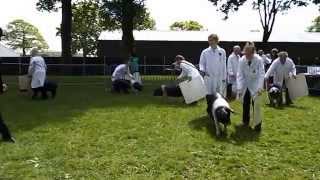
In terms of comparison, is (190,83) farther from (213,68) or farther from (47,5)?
(47,5)

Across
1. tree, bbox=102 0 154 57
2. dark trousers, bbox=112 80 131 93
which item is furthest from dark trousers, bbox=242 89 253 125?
tree, bbox=102 0 154 57

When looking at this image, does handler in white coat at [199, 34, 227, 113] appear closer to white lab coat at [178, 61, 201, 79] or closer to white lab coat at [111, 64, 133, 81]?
white lab coat at [178, 61, 201, 79]

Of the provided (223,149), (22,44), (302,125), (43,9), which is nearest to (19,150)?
(223,149)

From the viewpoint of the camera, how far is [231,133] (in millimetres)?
12070

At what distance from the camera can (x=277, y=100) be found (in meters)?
17.6

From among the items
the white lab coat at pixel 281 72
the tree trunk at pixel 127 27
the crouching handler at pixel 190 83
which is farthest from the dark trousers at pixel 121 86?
→ the tree trunk at pixel 127 27

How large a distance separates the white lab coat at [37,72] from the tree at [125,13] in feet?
79.1

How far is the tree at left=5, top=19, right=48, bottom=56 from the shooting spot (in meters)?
129

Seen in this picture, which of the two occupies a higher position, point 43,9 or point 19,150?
point 43,9

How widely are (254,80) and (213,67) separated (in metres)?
1.55

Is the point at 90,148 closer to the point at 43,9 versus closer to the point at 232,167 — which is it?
the point at 232,167

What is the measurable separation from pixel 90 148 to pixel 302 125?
530 cm

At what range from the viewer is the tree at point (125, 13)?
145 ft

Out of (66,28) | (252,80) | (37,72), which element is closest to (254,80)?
(252,80)
